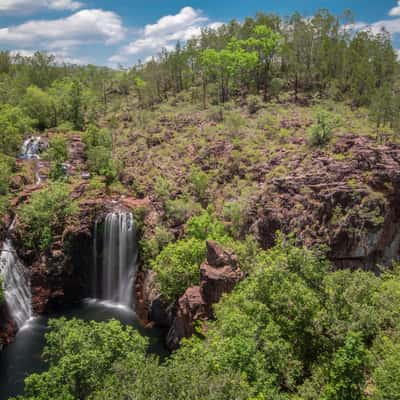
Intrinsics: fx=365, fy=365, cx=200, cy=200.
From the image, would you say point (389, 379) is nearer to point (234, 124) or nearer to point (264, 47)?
point (234, 124)

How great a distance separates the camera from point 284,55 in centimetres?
6116

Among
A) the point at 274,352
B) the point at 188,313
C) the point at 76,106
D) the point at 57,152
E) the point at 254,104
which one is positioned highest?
the point at 76,106

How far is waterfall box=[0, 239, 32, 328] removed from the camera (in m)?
33.5

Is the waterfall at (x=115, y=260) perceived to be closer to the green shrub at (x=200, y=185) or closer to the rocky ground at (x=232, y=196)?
the rocky ground at (x=232, y=196)

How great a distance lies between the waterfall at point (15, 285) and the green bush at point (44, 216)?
180cm

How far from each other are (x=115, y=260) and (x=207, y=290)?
1477 centimetres

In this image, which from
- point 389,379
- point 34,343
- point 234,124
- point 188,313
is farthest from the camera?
point 234,124

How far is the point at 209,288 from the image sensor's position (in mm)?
26531

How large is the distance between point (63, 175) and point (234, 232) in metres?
25.0

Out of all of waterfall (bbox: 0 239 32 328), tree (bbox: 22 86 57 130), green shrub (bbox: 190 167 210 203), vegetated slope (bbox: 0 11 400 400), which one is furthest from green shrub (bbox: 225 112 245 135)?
tree (bbox: 22 86 57 130)

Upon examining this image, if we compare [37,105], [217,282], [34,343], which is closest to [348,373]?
[217,282]

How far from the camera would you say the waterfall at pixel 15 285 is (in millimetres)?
33500

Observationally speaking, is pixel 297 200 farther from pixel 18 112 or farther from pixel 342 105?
pixel 18 112

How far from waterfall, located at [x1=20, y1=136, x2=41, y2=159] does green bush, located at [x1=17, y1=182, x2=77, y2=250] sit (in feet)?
50.4
